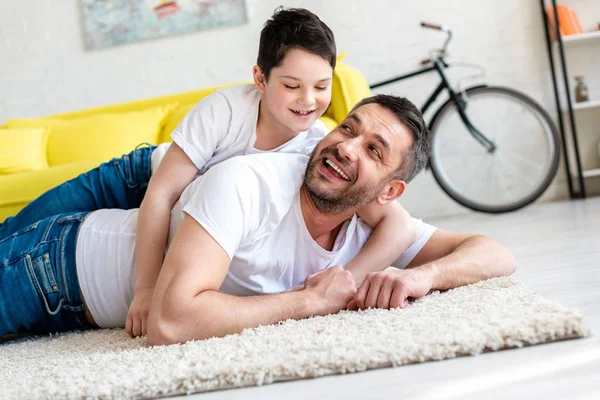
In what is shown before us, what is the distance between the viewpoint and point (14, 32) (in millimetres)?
4582

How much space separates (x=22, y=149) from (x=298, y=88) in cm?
199

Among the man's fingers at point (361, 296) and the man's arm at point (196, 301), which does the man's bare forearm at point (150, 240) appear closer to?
the man's arm at point (196, 301)

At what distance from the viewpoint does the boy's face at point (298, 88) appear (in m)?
1.73

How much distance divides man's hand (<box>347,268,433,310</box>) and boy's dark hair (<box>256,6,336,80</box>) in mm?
603

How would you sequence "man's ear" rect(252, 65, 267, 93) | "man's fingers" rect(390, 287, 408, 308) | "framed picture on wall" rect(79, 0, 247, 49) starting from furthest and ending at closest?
"framed picture on wall" rect(79, 0, 247, 49)
"man's ear" rect(252, 65, 267, 93)
"man's fingers" rect(390, 287, 408, 308)

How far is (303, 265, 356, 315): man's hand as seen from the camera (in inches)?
57.4

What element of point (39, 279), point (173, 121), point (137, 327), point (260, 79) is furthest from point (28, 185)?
point (137, 327)

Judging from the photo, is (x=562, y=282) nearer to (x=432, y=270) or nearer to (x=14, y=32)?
(x=432, y=270)

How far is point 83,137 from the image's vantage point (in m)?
3.25

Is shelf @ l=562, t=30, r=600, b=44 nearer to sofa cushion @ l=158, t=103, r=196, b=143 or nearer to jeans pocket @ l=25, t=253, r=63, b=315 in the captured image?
sofa cushion @ l=158, t=103, r=196, b=143

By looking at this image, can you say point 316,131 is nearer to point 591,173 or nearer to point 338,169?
point 338,169

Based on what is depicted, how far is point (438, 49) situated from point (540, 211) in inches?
47.1

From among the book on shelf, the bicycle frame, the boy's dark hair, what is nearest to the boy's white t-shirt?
the boy's dark hair

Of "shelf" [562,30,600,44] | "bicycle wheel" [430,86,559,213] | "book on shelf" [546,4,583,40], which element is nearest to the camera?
"shelf" [562,30,600,44]
